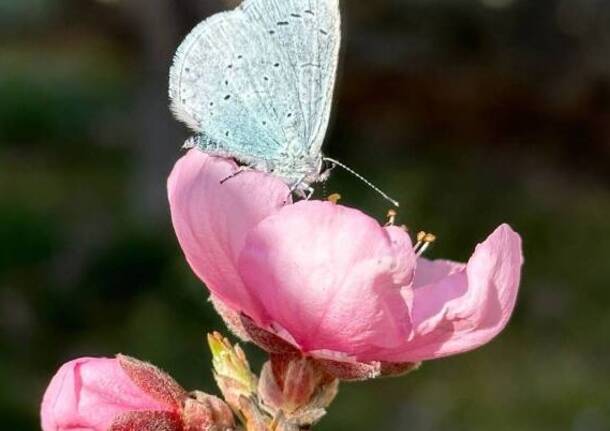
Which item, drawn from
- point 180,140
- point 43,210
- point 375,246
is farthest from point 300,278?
point 43,210

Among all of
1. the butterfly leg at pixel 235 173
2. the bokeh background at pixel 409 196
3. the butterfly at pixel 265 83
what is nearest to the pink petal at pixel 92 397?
the butterfly leg at pixel 235 173

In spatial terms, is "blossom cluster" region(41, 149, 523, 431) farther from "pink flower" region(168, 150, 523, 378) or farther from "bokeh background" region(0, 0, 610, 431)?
"bokeh background" region(0, 0, 610, 431)

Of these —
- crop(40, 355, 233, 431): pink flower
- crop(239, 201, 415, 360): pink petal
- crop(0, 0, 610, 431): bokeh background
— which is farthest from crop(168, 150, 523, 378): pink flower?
crop(0, 0, 610, 431): bokeh background

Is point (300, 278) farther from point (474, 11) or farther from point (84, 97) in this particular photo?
point (84, 97)

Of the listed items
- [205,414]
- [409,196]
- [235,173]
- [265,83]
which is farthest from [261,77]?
[409,196]

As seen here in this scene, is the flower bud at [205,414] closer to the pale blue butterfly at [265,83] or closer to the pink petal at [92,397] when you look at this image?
the pink petal at [92,397]

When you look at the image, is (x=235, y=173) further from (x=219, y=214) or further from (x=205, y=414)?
(x=205, y=414)
